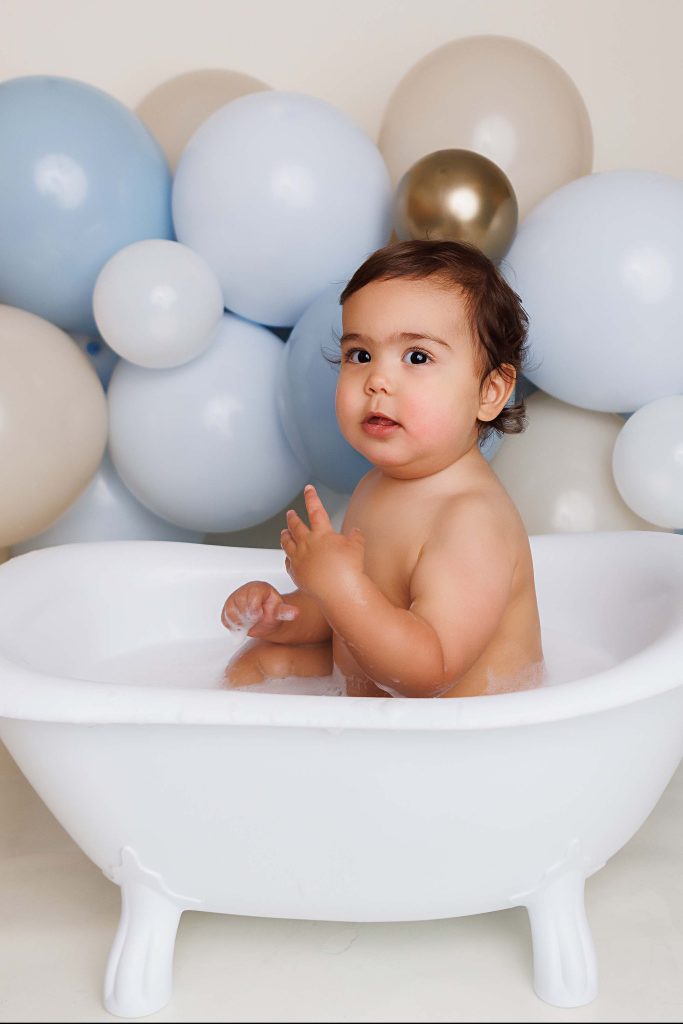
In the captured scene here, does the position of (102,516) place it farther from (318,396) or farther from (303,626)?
(303,626)

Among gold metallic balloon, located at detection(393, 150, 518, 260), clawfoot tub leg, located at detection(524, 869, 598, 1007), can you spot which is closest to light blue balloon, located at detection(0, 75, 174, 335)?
gold metallic balloon, located at detection(393, 150, 518, 260)

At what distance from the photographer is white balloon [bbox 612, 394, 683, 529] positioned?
1.80 m

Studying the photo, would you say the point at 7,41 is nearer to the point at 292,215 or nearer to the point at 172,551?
the point at 292,215

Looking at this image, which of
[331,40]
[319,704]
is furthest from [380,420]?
[331,40]

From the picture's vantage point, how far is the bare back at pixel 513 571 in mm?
1366

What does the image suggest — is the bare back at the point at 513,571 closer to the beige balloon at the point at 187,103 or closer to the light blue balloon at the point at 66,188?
the light blue balloon at the point at 66,188

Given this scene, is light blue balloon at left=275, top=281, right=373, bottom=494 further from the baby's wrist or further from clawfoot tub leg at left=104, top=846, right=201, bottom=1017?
clawfoot tub leg at left=104, top=846, right=201, bottom=1017

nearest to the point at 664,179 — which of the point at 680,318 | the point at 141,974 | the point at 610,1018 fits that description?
the point at 680,318

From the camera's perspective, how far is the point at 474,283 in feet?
4.60

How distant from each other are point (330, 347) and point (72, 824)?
873 mm

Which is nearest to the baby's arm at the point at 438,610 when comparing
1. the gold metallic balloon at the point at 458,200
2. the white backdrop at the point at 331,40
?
the gold metallic balloon at the point at 458,200

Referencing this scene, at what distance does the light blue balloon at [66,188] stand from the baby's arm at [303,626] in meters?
0.75

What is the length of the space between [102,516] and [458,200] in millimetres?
865

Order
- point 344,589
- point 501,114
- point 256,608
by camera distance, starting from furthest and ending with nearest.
A: 1. point 501,114
2. point 256,608
3. point 344,589
